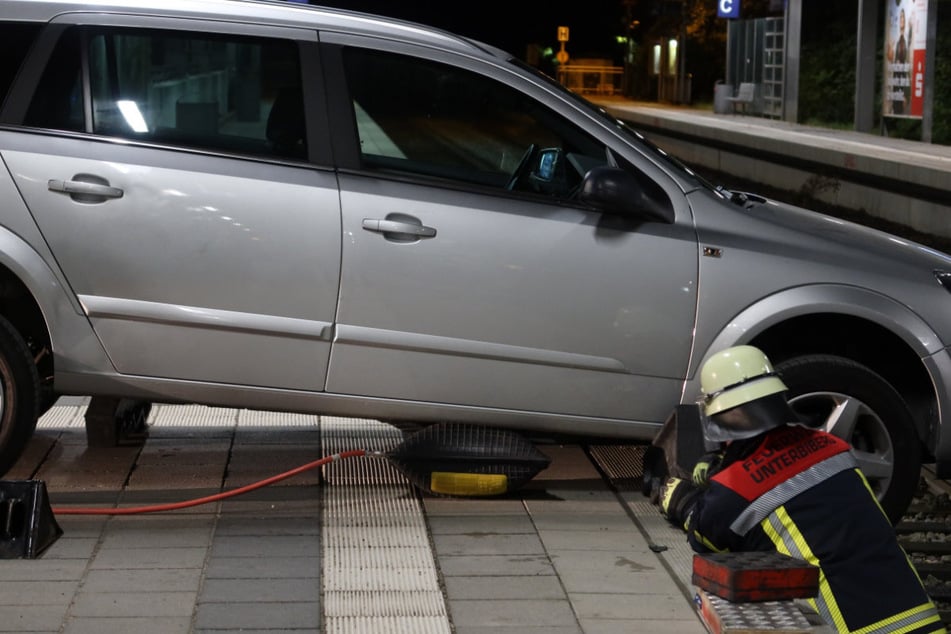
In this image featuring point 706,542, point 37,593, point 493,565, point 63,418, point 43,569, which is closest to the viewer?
point 706,542

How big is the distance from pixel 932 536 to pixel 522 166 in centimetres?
222

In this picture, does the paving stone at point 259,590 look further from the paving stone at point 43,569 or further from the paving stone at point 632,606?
the paving stone at point 632,606

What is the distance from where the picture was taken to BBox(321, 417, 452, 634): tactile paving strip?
15.1ft

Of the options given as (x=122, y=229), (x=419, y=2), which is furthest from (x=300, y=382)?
(x=419, y=2)

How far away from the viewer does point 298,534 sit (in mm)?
5469

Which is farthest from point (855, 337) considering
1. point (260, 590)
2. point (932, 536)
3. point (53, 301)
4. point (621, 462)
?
point (53, 301)

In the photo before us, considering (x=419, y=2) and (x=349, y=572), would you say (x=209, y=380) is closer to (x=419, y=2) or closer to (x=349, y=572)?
(x=349, y=572)

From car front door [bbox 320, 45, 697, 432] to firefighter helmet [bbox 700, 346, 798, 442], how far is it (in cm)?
146

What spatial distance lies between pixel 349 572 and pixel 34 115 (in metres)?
2.18

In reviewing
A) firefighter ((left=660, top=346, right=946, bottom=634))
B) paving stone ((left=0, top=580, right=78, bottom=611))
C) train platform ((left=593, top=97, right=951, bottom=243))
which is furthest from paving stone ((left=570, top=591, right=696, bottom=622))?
train platform ((left=593, top=97, right=951, bottom=243))

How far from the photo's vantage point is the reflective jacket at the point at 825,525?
388cm

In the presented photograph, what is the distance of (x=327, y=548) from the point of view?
5289 mm

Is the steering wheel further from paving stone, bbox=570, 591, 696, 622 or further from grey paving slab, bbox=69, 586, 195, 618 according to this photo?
grey paving slab, bbox=69, 586, 195, 618

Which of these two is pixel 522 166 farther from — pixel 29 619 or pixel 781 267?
pixel 29 619
